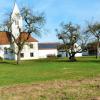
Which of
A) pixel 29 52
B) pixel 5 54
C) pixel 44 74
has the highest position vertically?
pixel 29 52

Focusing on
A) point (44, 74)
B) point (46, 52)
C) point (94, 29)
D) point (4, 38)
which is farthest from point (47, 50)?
point (44, 74)

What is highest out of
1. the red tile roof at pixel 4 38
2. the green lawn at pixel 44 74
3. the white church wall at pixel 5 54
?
the red tile roof at pixel 4 38

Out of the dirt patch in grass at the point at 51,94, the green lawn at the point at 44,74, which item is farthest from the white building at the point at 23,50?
the dirt patch in grass at the point at 51,94

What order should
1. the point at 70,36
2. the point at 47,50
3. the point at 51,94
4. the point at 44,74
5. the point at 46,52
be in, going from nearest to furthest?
1. the point at 51,94
2. the point at 44,74
3. the point at 70,36
4. the point at 46,52
5. the point at 47,50

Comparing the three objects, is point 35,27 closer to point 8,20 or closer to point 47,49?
point 8,20

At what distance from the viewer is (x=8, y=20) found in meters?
75.9

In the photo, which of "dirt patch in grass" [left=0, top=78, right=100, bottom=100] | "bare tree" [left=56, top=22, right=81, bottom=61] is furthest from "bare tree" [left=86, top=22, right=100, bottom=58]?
"dirt patch in grass" [left=0, top=78, right=100, bottom=100]

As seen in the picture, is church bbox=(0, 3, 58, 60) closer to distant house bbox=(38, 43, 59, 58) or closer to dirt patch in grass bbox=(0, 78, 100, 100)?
distant house bbox=(38, 43, 59, 58)

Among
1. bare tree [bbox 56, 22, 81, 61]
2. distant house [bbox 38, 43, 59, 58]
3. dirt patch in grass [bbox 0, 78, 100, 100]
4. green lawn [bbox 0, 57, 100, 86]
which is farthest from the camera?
distant house [bbox 38, 43, 59, 58]

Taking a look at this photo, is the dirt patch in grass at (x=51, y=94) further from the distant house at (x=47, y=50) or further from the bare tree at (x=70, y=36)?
the distant house at (x=47, y=50)

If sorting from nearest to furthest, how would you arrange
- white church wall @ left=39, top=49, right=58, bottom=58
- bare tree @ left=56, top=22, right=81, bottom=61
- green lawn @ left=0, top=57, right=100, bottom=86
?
green lawn @ left=0, top=57, right=100, bottom=86
bare tree @ left=56, top=22, right=81, bottom=61
white church wall @ left=39, top=49, right=58, bottom=58

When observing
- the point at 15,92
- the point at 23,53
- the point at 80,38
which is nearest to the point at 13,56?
the point at 23,53

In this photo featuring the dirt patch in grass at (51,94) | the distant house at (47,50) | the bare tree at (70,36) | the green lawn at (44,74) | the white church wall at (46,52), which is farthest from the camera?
the distant house at (47,50)

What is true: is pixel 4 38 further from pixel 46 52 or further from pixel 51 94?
pixel 51 94
